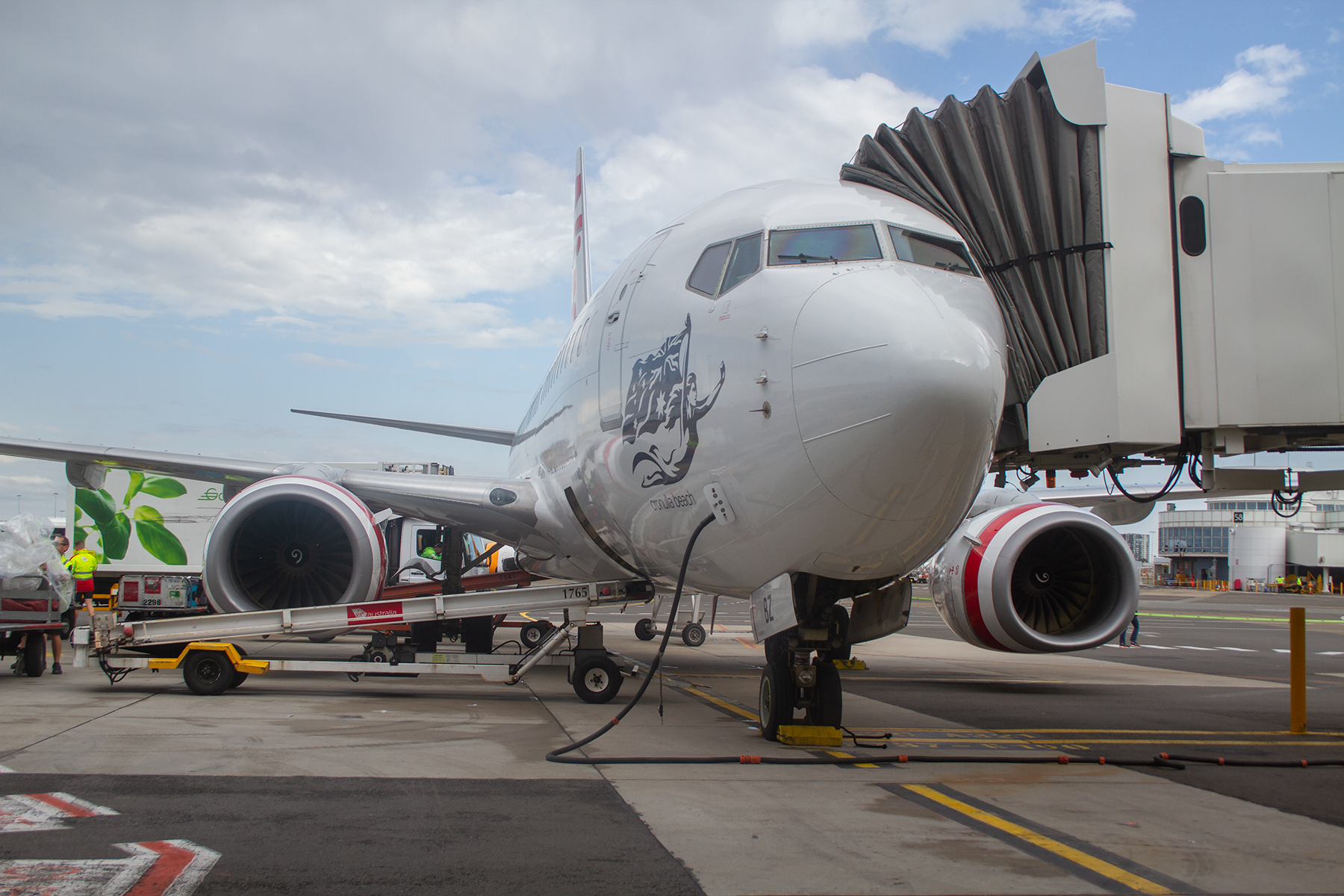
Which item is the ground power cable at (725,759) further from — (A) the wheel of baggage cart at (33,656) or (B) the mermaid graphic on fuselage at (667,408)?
(A) the wheel of baggage cart at (33,656)

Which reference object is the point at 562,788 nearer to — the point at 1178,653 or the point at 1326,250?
the point at 1326,250

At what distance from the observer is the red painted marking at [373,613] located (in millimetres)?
8984

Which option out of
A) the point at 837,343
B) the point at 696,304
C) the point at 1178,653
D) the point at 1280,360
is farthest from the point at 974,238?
the point at 1178,653

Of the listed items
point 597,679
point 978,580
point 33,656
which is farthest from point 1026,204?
point 33,656

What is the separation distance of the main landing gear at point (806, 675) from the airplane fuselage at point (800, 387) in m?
0.52

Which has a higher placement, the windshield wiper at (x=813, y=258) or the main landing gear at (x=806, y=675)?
the windshield wiper at (x=813, y=258)

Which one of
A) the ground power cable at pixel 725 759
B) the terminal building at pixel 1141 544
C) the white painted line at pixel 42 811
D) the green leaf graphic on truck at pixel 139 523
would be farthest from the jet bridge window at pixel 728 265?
the terminal building at pixel 1141 544

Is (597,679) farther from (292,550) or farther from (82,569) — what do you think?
(82,569)

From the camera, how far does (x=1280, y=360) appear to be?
691 cm

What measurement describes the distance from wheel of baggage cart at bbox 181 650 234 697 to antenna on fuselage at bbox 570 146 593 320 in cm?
983

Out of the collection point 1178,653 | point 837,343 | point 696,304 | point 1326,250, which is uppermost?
point 1326,250

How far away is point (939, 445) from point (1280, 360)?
3.91 metres

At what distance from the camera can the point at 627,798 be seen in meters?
5.00

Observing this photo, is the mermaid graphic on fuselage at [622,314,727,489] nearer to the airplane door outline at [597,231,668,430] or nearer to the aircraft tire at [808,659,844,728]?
the airplane door outline at [597,231,668,430]
